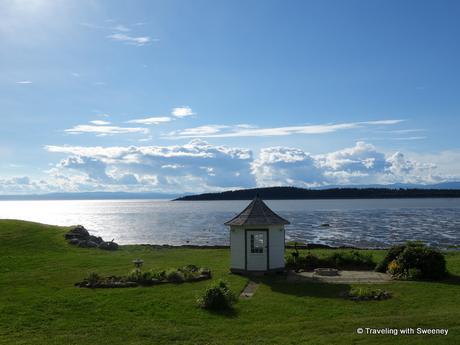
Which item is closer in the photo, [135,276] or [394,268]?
[135,276]

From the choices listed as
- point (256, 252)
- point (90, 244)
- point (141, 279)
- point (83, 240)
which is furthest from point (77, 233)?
point (256, 252)

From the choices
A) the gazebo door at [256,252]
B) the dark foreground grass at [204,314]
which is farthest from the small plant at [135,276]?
the gazebo door at [256,252]

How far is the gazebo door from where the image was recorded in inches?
1102

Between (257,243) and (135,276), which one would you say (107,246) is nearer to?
(135,276)

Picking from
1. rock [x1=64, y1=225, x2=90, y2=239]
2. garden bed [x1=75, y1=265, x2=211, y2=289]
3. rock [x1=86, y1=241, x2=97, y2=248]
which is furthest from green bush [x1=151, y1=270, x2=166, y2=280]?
rock [x1=64, y1=225, x2=90, y2=239]

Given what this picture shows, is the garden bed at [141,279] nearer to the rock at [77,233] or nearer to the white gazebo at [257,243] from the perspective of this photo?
the white gazebo at [257,243]

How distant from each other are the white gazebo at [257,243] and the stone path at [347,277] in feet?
5.27

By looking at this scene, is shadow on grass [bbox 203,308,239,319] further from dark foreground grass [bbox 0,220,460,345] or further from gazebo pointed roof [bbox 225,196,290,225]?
gazebo pointed roof [bbox 225,196,290,225]

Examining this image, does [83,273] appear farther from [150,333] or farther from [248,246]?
[150,333]

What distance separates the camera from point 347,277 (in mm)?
26344

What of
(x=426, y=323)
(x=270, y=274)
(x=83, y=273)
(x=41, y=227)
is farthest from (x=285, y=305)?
(x=41, y=227)

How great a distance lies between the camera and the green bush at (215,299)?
19266mm

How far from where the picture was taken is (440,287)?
22641mm

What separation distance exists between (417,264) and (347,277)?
4.01 m
